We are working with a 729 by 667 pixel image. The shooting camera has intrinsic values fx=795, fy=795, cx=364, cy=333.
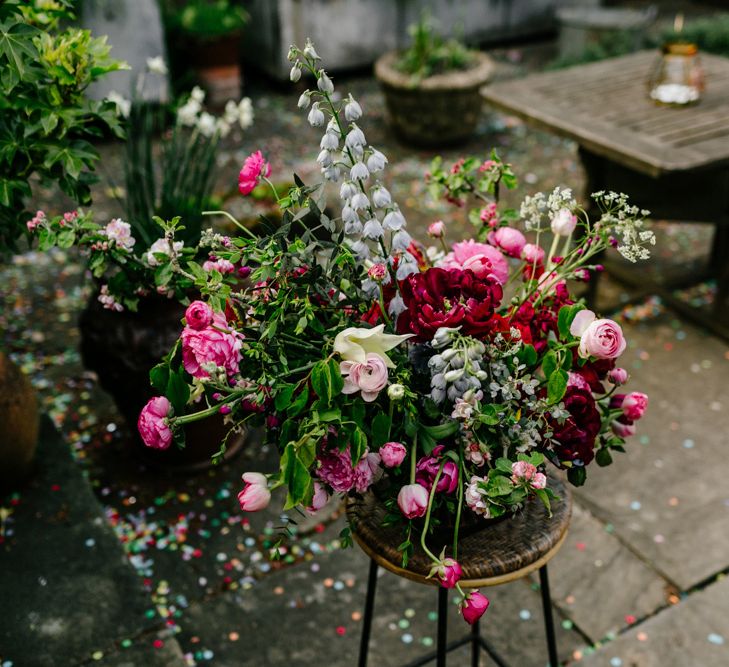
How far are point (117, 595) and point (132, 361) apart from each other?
0.70 metres

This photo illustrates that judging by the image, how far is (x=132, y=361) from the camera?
2.50 m

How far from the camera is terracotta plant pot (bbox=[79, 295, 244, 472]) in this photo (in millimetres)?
2486

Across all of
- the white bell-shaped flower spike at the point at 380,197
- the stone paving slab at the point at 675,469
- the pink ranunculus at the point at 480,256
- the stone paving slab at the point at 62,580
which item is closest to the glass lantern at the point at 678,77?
the stone paving slab at the point at 675,469

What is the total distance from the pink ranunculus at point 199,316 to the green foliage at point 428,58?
13.8ft

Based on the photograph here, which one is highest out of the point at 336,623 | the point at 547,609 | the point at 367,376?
the point at 367,376

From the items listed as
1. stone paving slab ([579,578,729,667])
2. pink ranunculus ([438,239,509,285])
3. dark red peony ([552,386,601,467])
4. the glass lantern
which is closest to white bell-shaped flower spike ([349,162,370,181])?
pink ranunculus ([438,239,509,285])

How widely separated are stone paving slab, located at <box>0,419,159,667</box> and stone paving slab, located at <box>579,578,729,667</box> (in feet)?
4.24

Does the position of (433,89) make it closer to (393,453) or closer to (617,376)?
(617,376)

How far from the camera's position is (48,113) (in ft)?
6.37

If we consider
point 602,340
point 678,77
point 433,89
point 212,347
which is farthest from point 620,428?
point 433,89

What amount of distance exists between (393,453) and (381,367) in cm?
15

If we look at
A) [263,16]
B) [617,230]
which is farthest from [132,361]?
[263,16]

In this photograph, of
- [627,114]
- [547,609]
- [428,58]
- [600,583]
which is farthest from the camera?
[428,58]

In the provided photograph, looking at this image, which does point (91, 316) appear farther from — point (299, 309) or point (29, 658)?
point (299, 309)
